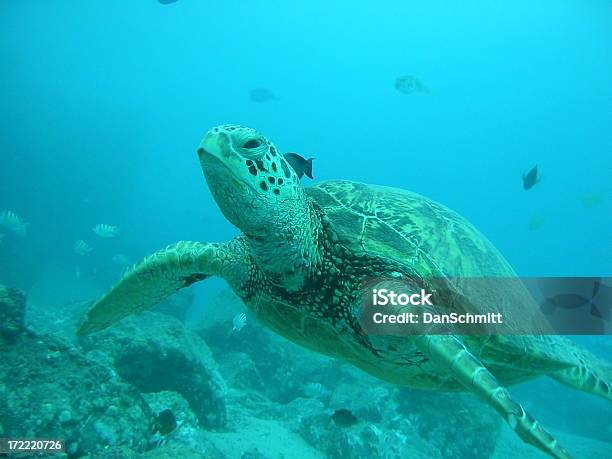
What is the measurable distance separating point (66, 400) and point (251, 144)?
2399 millimetres

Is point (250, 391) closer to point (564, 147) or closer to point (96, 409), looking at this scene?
point (96, 409)

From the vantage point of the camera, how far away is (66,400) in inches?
116

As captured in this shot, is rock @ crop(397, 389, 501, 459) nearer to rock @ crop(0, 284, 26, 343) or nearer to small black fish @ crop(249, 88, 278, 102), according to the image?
rock @ crop(0, 284, 26, 343)

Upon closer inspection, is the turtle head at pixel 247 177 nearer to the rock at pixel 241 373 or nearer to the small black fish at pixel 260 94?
the rock at pixel 241 373

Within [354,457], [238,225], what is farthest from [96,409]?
[354,457]

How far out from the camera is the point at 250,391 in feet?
23.7

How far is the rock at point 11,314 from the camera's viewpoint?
3219mm

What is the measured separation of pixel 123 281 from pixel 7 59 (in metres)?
66.0

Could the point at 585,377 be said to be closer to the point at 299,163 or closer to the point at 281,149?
the point at 299,163

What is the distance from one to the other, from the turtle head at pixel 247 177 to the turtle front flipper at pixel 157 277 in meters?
0.88

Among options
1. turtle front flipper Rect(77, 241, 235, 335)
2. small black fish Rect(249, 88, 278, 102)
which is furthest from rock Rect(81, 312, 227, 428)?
small black fish Rect(249, 88, 278, 102)

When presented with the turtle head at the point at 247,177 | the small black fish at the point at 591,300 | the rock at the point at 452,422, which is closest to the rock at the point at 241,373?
the rock at the point at 452,422

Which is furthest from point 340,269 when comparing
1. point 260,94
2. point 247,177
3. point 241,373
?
point 260,94

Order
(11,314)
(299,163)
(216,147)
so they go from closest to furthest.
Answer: (216,147)
(11,314)
(299,163)
